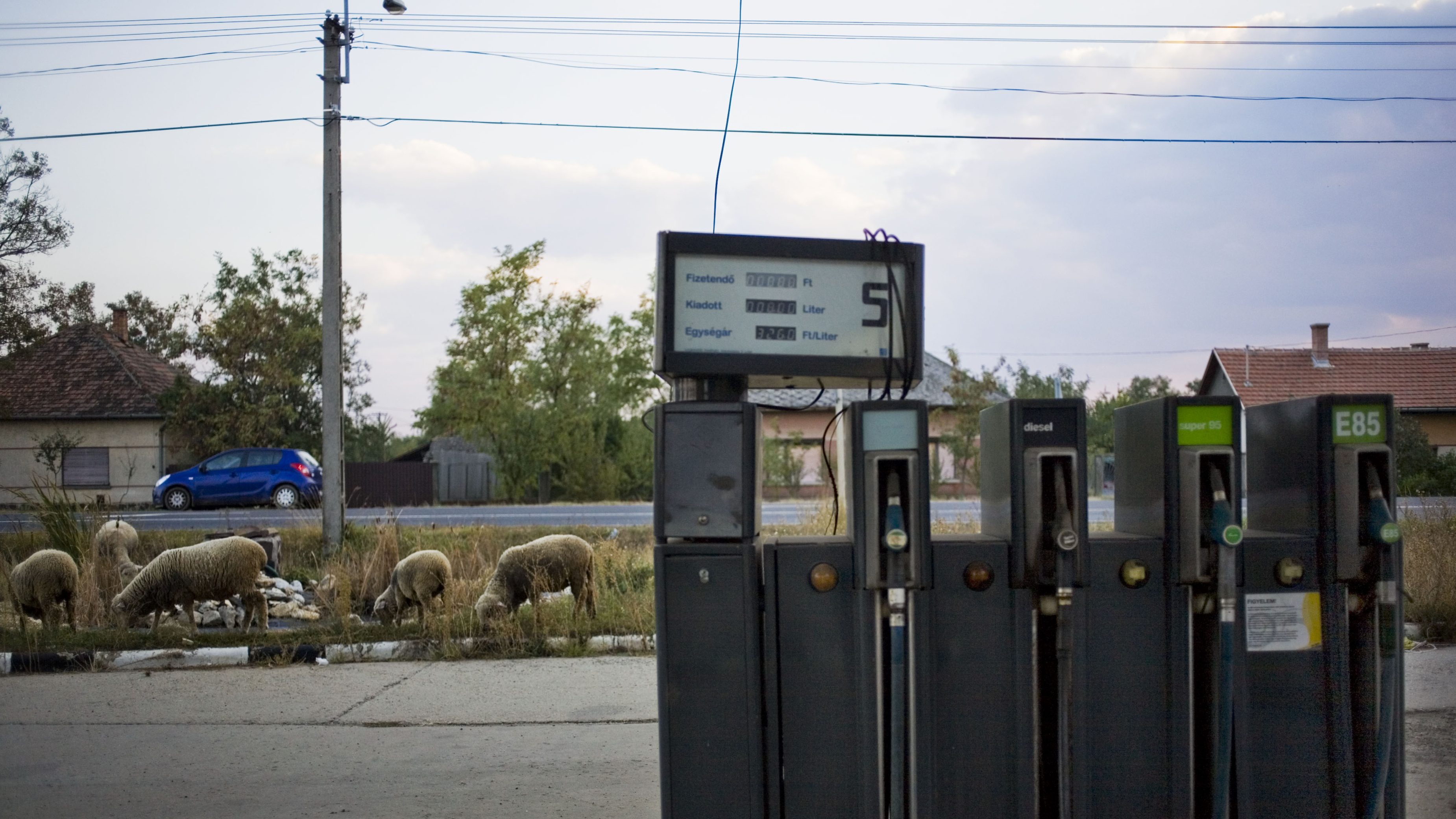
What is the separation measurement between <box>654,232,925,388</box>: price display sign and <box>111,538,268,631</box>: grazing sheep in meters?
6.74

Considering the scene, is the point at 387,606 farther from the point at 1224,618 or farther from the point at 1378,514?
the point at 1378,514

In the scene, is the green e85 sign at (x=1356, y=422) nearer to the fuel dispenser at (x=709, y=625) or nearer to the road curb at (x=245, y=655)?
the fuel dispenser at (x=709, y=625)

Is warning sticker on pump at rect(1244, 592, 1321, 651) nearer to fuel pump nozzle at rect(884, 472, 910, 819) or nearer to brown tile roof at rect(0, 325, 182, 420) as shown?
fuel pump nozzle at rect(884, 472, 910, 819)

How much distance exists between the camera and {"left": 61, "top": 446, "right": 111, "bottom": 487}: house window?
27.6 meters

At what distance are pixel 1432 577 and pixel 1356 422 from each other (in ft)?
23.3

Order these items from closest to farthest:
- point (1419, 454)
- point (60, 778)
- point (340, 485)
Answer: point (60, 778), point (340, 485), point (1419, 454)

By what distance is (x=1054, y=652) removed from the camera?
11.3ft

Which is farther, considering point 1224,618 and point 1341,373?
point 1341,373

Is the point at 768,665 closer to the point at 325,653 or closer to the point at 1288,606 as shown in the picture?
the point at 1288,606

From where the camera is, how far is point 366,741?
612 cm

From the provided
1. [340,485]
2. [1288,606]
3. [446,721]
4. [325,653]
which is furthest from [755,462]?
[340,485]

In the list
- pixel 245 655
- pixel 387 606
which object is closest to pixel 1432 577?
pixel 387 606

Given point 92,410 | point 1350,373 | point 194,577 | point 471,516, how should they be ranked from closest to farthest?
point 194,577
point 471,516
point 92,410
point 1350,373

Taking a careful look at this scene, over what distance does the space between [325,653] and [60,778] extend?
9.70ft
